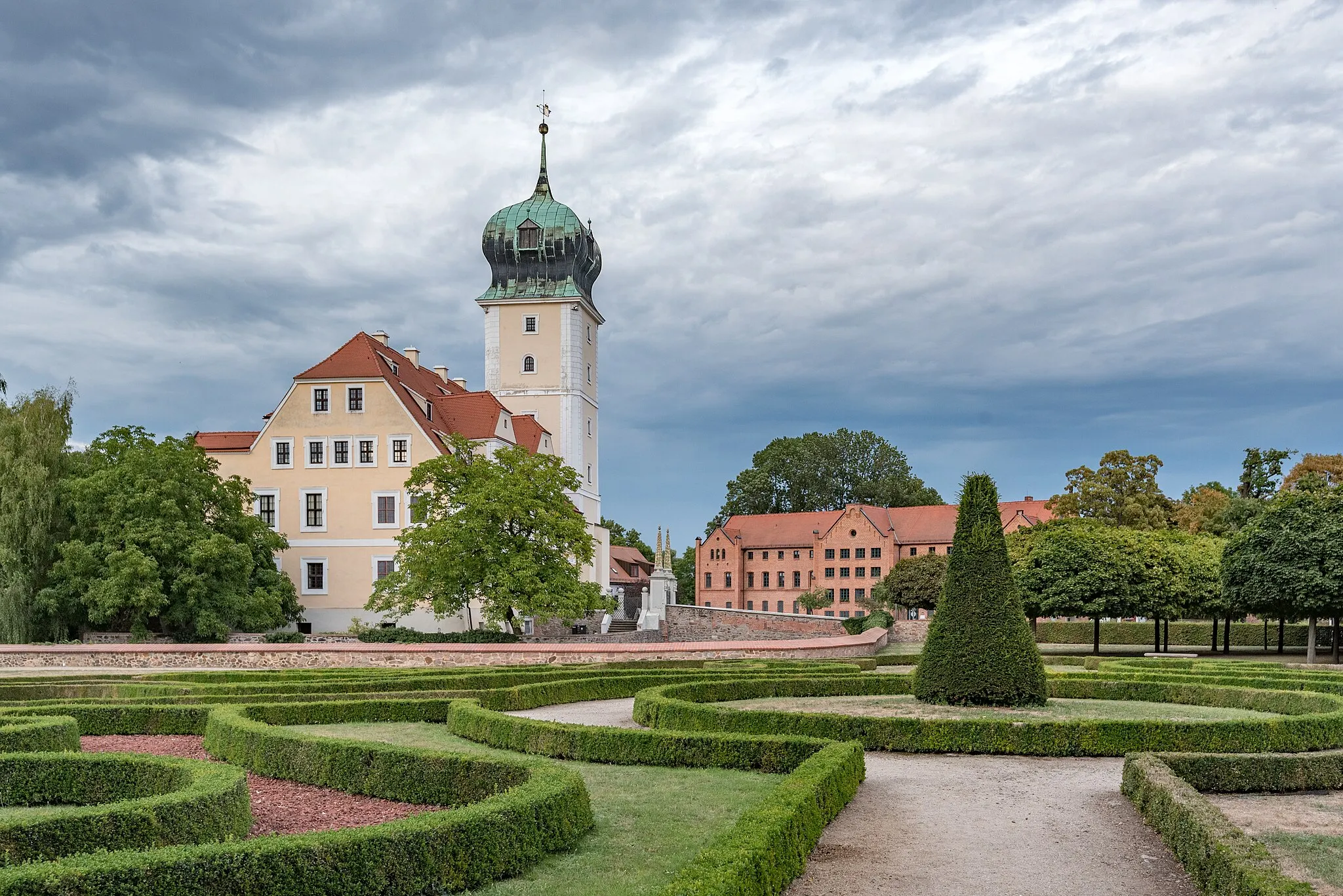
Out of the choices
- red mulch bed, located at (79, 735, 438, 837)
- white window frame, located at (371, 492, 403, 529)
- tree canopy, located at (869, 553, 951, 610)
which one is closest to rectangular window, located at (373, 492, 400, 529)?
white window frame, located at (371, 492, 403, 529)

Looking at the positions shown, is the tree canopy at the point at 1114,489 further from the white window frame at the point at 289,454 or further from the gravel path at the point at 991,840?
the gravel path at the point at 991,840

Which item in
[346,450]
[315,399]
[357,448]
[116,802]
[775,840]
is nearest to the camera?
[775,840]

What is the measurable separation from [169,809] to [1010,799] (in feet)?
26.5

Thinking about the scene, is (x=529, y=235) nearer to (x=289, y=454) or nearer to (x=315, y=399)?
(x=315, y=399)

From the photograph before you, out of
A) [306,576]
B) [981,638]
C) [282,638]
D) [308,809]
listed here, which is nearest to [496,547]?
[282,638]

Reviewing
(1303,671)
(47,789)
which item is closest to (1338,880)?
(47,789)

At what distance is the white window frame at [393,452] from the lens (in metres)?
51.6

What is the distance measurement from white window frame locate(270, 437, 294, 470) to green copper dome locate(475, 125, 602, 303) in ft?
57.8

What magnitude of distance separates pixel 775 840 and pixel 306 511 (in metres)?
47.8

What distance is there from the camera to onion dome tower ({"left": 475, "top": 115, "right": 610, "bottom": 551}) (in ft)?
217

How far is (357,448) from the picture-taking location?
52031 millimetres

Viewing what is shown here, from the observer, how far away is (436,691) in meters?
20.7

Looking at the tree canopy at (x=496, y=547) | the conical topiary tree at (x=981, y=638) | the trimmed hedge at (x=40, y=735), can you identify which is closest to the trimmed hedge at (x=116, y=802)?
the trimmed hedge at (x=40, y=735)

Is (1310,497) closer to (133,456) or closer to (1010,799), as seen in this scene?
(1010,799)
